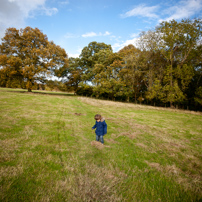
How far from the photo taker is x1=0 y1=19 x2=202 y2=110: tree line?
2244cm

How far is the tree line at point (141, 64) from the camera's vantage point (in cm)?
2244

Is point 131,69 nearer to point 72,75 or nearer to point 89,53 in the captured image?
point 89,53

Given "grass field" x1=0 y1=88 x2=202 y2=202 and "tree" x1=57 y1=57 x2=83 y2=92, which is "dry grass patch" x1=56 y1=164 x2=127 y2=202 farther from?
"tree" x1=57 y1=57 x2=83 y2=92

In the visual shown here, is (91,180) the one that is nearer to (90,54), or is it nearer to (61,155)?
(61,155)

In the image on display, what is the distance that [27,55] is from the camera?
25750mm

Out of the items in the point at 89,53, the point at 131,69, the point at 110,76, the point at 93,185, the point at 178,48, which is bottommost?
the point at 93,185

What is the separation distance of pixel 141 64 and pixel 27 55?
28.5m

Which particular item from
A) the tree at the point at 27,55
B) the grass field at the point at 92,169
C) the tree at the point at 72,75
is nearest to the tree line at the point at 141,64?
the tree at the point at 27,55

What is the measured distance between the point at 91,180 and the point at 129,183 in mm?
1073

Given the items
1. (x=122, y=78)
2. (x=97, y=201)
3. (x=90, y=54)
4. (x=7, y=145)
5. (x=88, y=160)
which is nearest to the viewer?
(x=97, y=201)

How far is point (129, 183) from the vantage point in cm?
295

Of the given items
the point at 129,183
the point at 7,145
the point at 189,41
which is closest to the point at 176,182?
the point at 129,183

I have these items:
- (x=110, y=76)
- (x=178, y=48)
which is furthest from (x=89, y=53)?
(x=178, y=48)

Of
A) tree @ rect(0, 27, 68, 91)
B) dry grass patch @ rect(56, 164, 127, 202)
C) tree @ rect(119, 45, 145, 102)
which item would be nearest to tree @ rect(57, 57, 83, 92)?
tree @ rect(0, 27, 68, 91)
